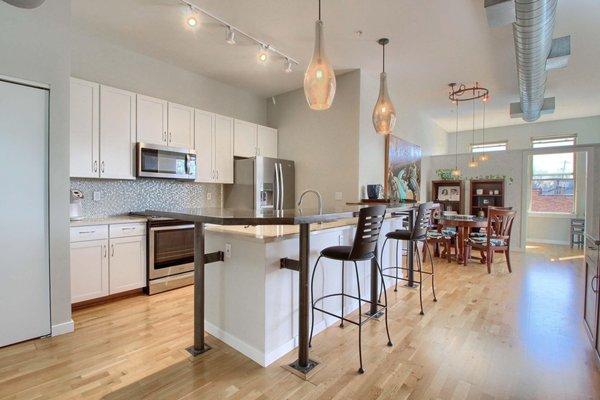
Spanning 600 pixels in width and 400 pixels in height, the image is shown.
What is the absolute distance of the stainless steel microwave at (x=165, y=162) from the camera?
3.72m

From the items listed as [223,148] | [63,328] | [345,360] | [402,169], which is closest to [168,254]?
[63,328]

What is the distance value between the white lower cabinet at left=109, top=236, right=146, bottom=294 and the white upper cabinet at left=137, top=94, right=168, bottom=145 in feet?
4.09

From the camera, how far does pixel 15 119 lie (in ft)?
7.75

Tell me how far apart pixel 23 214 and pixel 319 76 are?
253 centimetres

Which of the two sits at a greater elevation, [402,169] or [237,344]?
[402,169]

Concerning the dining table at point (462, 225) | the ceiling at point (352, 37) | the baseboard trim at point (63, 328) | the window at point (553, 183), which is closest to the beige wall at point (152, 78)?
the ceiling at point (352, 37)

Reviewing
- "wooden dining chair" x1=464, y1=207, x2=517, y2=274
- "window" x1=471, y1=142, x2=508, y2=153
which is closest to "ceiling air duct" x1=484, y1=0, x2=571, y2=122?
"wooden dining chair" x1=464, y1=207, x2=517, y2=274

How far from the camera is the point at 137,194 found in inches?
158

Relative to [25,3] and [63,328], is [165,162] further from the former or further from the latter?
[25,3]

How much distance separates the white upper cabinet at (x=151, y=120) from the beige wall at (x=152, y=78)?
1.09ft

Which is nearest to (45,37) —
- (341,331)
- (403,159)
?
(341,331)

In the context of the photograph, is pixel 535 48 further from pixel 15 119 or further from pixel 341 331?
pixel 15 119

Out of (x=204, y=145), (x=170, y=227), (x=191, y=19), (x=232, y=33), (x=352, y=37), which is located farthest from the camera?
(x=204, y=145)

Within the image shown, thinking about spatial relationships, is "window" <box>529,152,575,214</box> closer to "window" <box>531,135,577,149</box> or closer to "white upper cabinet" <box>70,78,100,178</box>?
"window" <box>531,135,577,149</box>
